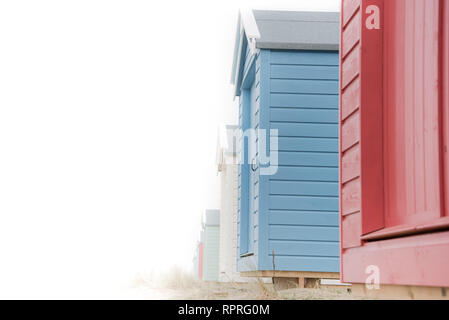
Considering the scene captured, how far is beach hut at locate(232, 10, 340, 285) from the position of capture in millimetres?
6859

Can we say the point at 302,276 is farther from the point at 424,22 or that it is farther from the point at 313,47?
the point at 424,22

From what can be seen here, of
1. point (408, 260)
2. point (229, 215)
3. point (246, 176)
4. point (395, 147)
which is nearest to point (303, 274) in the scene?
point (246, 176)

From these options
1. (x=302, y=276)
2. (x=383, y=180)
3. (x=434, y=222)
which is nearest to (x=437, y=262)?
(x=434, y=222)

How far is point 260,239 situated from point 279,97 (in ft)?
5.51

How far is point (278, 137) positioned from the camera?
7.05 meters

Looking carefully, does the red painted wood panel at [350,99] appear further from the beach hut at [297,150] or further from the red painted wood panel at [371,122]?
the beach hut at [297,150]

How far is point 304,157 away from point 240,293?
1932 mm

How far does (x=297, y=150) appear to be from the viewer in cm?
705

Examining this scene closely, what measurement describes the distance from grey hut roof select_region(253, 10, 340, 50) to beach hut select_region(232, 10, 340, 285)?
0.01 metres

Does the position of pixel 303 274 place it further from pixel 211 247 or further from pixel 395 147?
pixel 211 247

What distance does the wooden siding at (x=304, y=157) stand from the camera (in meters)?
6.90
